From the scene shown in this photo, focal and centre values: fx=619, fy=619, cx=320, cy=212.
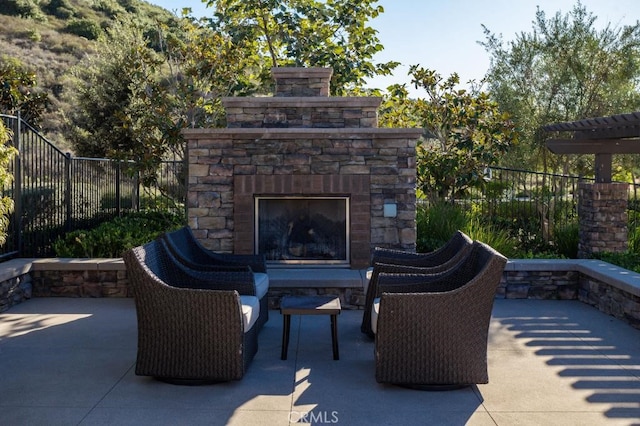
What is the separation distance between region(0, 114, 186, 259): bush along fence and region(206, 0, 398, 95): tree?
3.45 m

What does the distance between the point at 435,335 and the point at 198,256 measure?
2.73 m

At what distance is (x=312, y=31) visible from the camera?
38.9 feet

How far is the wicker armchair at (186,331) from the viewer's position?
14.3 ft

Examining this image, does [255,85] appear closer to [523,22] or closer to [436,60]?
[436,60]

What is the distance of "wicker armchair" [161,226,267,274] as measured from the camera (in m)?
5.70

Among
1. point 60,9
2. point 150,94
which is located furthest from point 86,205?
point 60,9

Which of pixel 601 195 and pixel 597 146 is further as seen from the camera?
pixel 597 146

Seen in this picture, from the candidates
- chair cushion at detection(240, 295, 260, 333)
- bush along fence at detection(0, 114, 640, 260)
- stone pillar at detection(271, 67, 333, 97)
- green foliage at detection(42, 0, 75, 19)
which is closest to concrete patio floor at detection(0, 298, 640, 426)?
chair cushion at detection(240, 295, 260, 333)

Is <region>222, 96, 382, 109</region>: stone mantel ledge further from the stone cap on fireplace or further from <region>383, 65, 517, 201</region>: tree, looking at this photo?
<region>383, 65, 517, 201</region>: tree

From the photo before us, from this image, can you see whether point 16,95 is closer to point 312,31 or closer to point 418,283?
point 312,31

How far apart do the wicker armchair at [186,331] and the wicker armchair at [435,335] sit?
1.03 meters

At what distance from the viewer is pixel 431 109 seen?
10836mm

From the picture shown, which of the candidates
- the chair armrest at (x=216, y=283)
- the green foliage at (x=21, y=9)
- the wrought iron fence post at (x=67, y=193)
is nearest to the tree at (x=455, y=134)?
the wrought iron fence post at (x=67, y=193)

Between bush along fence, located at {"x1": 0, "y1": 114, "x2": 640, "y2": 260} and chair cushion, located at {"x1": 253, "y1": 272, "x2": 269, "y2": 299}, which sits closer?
chair cushion, located at {"x1": 253, "y1": 272, "x2": 269, "y2": 299}
